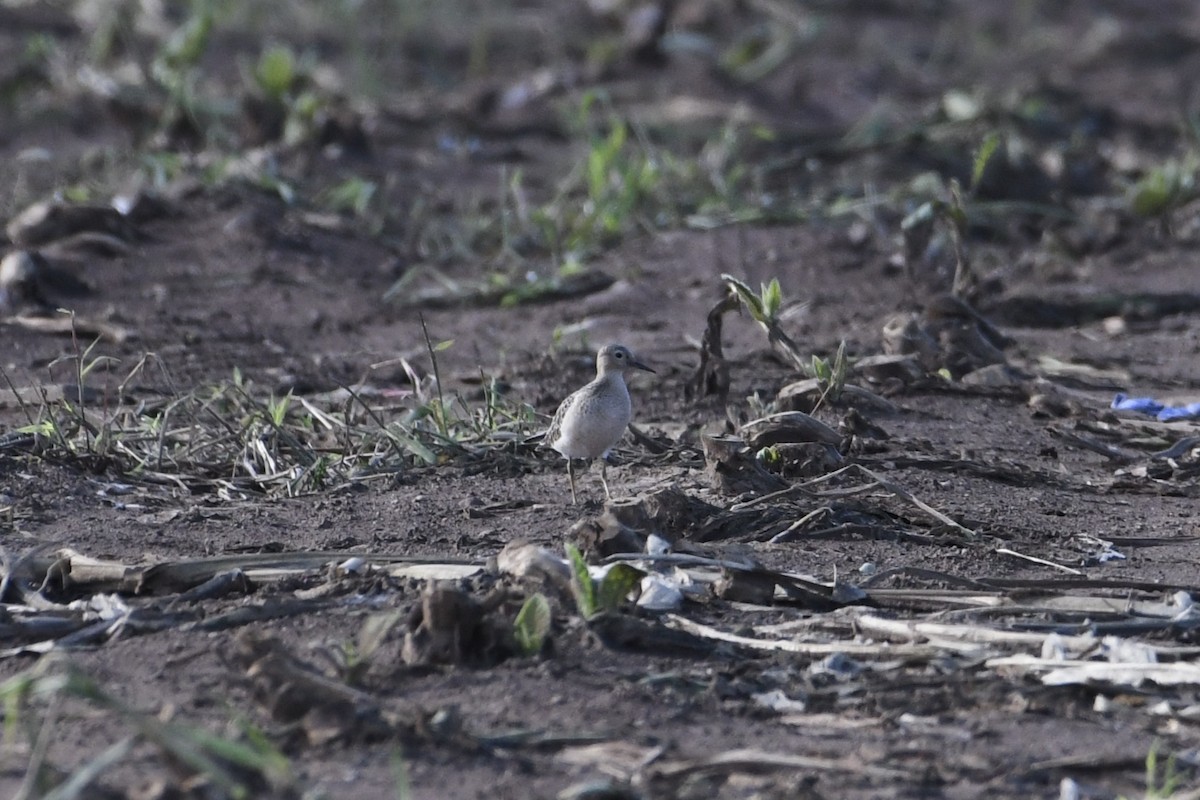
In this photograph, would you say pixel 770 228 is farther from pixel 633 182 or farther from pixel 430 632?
pixel 430 632

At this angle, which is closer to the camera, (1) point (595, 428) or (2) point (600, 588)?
(2) point (600, 588)

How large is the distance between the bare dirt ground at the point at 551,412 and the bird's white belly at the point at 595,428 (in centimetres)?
19

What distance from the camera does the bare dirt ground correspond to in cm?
348

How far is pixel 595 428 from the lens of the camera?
4891 mm

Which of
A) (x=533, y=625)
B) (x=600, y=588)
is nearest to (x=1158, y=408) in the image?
(x=600, y=588)

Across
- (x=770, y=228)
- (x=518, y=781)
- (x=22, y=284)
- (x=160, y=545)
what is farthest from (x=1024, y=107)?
(x=518, y=781)

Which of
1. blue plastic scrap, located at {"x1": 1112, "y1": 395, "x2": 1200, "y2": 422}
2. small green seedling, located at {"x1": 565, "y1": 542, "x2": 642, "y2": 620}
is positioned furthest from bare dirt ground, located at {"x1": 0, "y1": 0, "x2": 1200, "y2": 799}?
blue plastic scrap, located at {"x1": 1112, "y1": 395, "x2": 1200, "y2": 422}

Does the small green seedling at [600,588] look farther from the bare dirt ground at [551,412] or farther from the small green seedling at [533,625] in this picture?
the small green seedling at [533,625]

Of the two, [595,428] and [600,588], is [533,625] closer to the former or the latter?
[600,588]

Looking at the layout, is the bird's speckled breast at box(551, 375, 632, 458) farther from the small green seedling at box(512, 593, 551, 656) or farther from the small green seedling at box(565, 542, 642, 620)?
the small green seedling at box(512, 593, 551, 656)

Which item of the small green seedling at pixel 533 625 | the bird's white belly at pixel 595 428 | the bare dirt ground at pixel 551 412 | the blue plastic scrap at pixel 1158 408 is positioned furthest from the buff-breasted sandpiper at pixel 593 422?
the blue plastic scrap at pixel 1158 408

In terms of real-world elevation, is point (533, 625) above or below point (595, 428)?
below

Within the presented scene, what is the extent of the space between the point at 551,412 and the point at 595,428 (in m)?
1.14

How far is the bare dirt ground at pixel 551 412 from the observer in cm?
348
